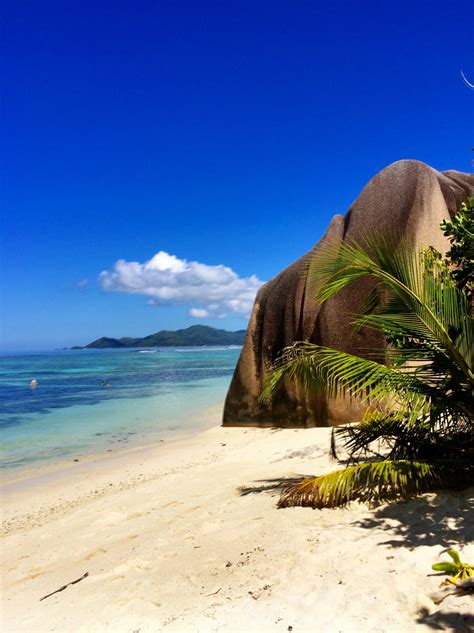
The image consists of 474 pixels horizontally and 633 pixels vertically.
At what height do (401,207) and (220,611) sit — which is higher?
(401,207)

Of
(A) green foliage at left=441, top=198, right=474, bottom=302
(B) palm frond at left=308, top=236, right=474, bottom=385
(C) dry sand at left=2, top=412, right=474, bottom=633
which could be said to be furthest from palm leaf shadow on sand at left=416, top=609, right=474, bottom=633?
(A) green foliage at left=441, top=198, right=474, bottom=302

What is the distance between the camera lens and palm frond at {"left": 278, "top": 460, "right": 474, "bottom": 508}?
164 inches

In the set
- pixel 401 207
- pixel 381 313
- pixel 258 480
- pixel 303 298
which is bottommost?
pixel 258 480

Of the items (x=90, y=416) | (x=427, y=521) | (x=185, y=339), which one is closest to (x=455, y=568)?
(x=427, y=521)

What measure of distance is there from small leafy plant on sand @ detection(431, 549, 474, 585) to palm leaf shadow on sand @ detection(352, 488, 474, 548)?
38 cm

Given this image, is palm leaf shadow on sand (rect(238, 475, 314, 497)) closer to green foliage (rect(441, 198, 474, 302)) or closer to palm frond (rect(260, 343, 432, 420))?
palm frond (rect(260, 343, 432, 420))

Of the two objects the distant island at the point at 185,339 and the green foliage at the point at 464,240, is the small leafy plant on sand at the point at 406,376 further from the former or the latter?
the distant island at the point at 185,339

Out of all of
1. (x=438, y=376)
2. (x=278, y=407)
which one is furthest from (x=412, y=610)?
(x=278, y=407)

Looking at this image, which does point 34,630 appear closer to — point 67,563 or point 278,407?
point 67,563

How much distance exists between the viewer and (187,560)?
12.3 ft

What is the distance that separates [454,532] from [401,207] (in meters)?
7.52

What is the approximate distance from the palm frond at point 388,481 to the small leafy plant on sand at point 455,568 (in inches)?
49.5

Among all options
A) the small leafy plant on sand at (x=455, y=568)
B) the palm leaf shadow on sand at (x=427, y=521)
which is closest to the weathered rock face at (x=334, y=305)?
the palm leaf shadow on sand at (x=427, y=521)

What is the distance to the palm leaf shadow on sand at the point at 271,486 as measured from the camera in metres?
5.28
